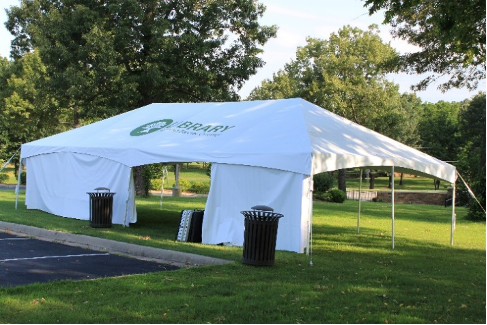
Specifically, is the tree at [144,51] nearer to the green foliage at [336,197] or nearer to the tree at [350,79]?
the green foliage at [336,197]

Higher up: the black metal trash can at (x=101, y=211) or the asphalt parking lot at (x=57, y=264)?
the black metal trash can at (x=101, y=211)

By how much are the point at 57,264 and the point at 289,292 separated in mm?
4703

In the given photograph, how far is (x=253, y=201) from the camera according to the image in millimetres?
12219

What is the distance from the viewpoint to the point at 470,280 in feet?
28.8

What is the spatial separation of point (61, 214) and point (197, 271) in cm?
971

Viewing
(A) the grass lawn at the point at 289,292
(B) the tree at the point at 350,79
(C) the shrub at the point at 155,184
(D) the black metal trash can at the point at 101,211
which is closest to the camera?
(A) the grass lawn at the point at 289,292

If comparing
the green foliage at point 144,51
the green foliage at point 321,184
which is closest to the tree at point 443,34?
the green foliage at point 144,51

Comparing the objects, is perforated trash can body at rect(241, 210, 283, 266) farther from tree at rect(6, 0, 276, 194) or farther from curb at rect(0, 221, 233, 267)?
tree at rect(6, 0, 276, 194)

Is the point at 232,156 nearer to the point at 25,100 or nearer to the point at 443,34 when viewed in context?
the point at 443,34

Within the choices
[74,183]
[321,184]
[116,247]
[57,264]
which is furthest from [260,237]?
[321,184]

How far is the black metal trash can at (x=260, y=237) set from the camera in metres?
9.68

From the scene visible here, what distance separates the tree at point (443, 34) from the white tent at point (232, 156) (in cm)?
271

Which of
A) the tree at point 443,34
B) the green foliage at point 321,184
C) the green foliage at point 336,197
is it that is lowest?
the green foliage at point 336,197

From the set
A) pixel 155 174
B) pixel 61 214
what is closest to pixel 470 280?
pixel 61 214
